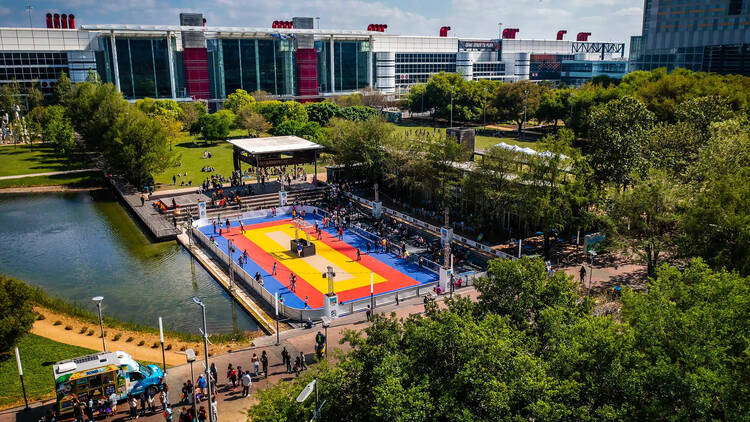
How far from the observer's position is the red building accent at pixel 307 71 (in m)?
129

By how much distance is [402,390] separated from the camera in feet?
48.5

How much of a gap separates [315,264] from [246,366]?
1678 cm

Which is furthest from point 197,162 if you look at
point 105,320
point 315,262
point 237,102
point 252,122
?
point 105,320

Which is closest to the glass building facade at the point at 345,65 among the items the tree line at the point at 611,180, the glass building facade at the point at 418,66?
the glass building facade at the point at 418,66

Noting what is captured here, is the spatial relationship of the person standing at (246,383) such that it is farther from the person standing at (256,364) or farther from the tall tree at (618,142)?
the tall tree at (618,142)

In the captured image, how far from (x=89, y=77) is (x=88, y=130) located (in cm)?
3140

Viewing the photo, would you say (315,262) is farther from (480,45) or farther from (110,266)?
(480,45)

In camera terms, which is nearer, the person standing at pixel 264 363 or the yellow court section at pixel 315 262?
the person standing at pixel 264 363

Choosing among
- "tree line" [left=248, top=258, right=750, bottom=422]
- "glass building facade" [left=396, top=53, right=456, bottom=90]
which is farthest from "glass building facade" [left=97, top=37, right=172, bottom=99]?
"tree line" [left=248, top=258, right=750, bottom=422]

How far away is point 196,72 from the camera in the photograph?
396 ft

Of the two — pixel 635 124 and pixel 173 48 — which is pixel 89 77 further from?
pixel 635 124

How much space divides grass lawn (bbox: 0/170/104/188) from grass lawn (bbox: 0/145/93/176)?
14.2ft

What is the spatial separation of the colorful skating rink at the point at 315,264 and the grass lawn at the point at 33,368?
13.2m

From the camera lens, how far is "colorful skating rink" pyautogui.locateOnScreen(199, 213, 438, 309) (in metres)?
38.6
